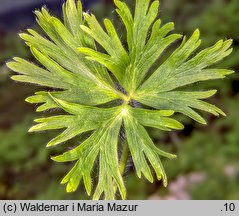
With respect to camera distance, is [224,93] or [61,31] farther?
[224,93]

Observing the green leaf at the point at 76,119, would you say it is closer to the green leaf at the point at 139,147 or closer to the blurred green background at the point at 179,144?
the green leaf at the point at 139,147

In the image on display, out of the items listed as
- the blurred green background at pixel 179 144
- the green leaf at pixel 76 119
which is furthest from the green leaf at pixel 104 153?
the blurred green background at pixel 179 144

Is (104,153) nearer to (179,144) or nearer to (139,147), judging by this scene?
(139,147)

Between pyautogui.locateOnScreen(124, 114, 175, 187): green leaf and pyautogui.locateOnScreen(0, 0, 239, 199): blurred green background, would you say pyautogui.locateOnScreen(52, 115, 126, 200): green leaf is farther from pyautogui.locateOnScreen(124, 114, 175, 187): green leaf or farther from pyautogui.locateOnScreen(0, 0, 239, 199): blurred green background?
pyautogui.locateOnScreen(0, 0, 239, 199): blurred green background

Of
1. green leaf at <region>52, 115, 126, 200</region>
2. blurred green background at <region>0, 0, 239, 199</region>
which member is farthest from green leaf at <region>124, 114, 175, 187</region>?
blurred green background at <region>0, 0, 239, 199</region>

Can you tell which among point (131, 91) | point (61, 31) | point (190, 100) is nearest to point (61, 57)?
point (61, 31)

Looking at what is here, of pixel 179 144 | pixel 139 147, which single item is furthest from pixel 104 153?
pixel 179 144

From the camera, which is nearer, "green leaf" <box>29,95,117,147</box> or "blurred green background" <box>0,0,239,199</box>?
"green leaf" <box>29,95,117,147</box>

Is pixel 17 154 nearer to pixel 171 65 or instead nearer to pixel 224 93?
pixel 224 93
